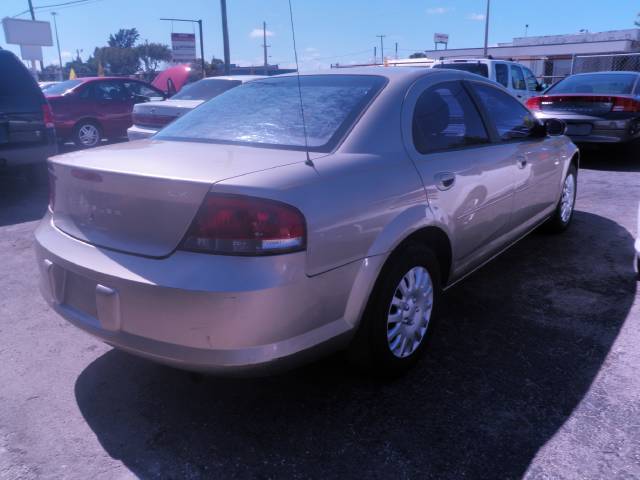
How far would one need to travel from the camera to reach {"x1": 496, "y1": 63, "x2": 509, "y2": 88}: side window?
12352 mm

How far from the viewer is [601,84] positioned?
942 centimetres

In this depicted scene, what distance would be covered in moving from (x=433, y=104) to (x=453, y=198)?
1.81ft

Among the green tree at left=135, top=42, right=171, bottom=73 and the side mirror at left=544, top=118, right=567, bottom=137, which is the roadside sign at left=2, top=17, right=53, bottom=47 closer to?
the side mirror at left=544, top=118, right=567, bottom=137

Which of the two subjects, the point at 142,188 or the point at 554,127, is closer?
the point at 142,188

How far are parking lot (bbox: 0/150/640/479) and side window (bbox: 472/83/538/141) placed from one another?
3.84 feet

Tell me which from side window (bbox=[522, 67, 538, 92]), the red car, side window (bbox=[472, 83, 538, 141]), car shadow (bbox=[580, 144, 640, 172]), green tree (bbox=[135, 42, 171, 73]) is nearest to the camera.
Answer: side window (bbox=[472, 83, 538, 141])

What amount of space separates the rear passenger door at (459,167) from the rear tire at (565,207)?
5.11ft

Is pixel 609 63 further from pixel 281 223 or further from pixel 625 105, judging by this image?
pixel 281 223

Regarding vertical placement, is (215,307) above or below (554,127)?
below

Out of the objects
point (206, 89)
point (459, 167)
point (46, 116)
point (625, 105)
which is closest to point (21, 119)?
point (46, 116)

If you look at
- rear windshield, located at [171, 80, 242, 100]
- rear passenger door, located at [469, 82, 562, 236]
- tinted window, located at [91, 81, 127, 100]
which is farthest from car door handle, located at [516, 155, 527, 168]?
tinted window, located at [91, 81, 127, 100]

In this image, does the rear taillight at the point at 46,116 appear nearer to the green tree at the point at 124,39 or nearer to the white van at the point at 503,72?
the white van at the point at 503,72

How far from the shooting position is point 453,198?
3053 millimetres

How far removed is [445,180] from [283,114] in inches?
36.3
